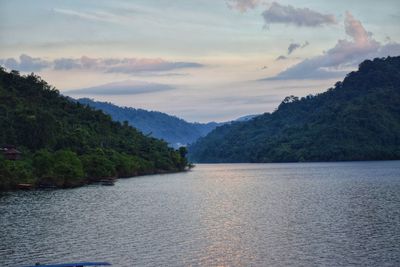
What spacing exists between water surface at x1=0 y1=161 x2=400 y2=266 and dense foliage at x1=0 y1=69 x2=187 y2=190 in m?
14.6

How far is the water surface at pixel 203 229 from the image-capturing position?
45188 millimetres

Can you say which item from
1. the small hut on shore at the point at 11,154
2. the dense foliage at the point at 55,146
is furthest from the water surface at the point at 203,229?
the small hut on shore at the point at 11,154

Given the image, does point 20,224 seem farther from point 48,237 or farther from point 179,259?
point 179,259

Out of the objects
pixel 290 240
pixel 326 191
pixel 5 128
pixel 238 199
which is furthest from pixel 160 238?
pixel 5 128

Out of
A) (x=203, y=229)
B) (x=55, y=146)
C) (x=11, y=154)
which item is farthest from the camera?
(x=55, y=146)

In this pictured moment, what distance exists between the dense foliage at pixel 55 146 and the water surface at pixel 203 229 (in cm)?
1458

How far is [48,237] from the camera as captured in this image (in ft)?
177

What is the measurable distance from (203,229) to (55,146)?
307 ft

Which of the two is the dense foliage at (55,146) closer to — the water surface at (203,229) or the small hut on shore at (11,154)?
the small hut on shore at (11,154)

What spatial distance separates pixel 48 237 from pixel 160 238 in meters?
11.4

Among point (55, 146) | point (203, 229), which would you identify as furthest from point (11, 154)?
point (203, 229)

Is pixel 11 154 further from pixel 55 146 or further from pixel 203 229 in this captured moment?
pixel 203 229

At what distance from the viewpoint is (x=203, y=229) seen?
60500 millimetres

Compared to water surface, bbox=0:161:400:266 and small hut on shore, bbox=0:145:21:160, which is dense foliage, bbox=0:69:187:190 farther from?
water surface, bbox=0:161:400:266
